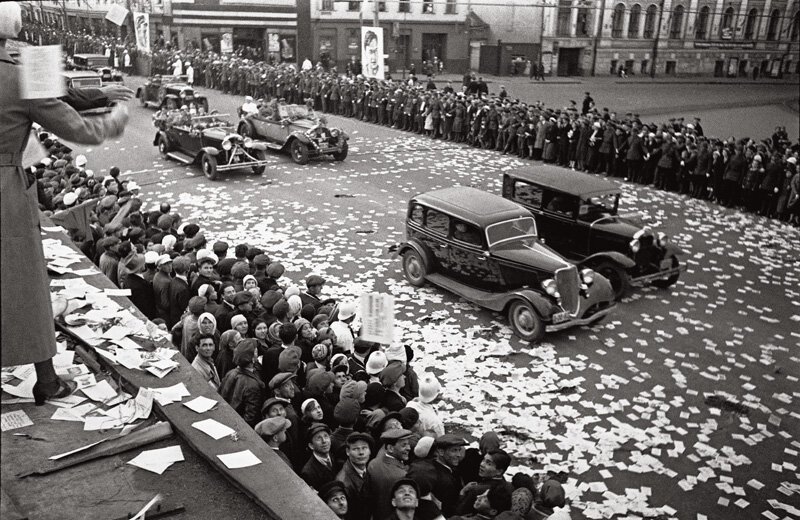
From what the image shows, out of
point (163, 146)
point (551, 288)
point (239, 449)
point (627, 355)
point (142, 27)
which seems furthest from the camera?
point (142, 27)

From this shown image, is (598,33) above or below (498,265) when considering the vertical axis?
above

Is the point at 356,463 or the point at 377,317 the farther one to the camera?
the point at 377,317

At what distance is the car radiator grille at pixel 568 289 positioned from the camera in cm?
1025

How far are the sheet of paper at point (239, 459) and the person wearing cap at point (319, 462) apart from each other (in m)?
0.93

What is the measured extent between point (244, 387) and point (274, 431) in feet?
2.85

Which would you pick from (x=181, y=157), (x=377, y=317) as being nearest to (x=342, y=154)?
(x=181, y=157)

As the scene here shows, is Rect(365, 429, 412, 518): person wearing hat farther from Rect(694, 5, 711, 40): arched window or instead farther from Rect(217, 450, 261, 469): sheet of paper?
Rect(694, 5, 711, 40): arched window

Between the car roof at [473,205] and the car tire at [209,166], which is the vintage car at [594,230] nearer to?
the car roof at [473,205]

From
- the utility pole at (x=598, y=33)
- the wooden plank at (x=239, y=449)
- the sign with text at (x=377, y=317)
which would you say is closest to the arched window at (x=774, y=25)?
the utility pole at (x=598, y=33)

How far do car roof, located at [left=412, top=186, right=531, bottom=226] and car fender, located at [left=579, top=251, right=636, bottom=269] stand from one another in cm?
149

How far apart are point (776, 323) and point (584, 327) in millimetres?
3125

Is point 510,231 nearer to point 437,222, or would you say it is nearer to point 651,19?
point 437,222

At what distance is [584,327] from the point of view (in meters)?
10.8

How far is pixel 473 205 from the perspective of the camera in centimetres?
1144
